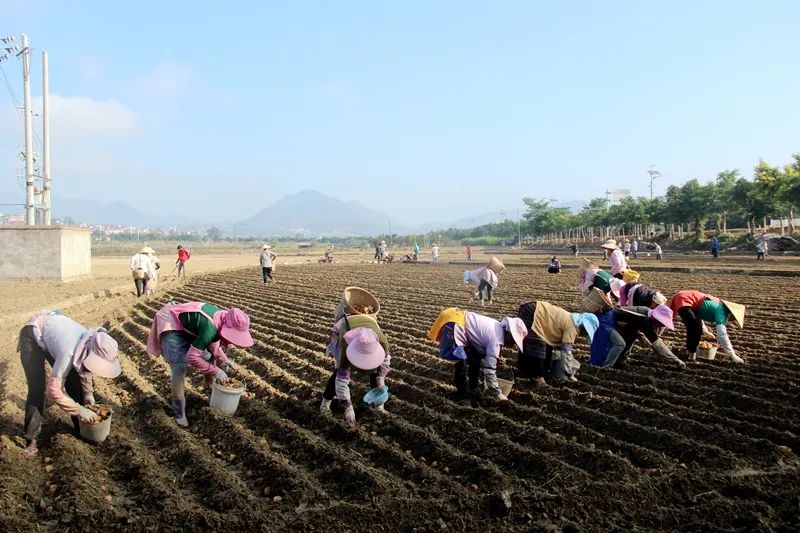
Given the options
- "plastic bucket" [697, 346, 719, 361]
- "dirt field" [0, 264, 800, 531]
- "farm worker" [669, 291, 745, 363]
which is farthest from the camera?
"plastic bucket" [697, 346, 719, 361]

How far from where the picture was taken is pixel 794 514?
3887 millimetres

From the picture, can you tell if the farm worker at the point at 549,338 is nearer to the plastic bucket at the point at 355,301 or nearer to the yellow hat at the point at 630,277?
the plastic bucket at the point at 355,301

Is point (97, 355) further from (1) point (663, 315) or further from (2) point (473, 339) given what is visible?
(1) point (663, 315)

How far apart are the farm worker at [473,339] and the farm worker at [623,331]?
4.74 ft

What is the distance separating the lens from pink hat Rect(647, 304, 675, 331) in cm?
724

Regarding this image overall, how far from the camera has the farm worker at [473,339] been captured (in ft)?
20.5

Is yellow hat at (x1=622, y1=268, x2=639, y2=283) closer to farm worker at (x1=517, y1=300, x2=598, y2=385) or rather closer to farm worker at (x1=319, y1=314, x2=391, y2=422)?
farm worker at (x1=517, y1=300, x2=598, y2=385)

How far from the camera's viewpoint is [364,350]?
5.61m

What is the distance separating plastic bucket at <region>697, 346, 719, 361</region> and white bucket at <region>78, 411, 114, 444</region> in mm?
6682

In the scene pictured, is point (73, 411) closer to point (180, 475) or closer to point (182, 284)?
point (180, 475)

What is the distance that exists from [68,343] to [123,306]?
10.8 meters

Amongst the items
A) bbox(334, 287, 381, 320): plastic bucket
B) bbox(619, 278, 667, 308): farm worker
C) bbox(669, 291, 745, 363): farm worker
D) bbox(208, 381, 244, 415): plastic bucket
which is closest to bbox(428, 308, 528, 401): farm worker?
bbox(334, 287, 381, 320): plastic bucket

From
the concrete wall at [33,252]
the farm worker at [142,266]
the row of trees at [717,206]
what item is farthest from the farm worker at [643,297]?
the row of trees at [717,206]

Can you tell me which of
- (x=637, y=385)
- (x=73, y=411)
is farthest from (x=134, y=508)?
(x=637, y=385)
